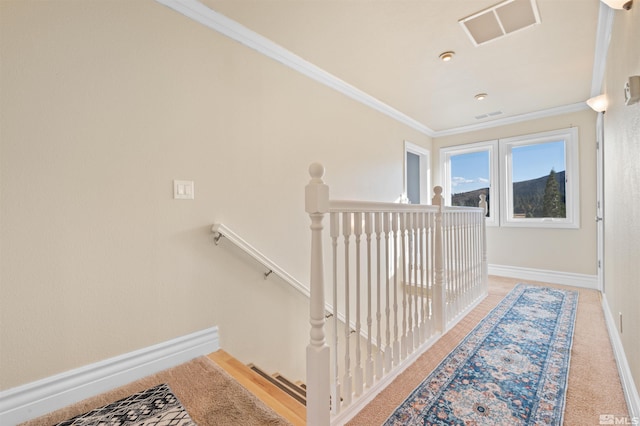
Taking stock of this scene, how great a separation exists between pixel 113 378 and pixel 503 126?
213 inches

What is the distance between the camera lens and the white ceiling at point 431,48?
207 centimetres

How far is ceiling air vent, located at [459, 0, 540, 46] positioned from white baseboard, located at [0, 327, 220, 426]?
2.99 meters

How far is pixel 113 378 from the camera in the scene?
1.65m

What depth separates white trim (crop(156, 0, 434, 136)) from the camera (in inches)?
78.4

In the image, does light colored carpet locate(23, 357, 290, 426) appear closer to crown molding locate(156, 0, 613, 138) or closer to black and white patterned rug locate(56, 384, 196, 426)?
black and white patterned rug locate(56, 384, 196, 426)

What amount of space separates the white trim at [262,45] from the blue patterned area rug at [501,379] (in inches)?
106

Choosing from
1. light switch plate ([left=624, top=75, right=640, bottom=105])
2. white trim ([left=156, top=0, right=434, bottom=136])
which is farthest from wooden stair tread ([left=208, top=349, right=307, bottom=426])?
white trim ([left=156, top=0, right=434, bottom=136])

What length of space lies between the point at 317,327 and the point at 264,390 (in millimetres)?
773

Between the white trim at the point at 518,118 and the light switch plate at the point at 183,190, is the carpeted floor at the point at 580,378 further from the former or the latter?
the white trim at the point at 518,118

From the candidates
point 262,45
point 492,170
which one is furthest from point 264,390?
point 492,170

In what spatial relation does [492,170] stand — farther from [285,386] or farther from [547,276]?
[285,386]

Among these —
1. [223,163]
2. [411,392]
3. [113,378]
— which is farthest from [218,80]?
[411,392]

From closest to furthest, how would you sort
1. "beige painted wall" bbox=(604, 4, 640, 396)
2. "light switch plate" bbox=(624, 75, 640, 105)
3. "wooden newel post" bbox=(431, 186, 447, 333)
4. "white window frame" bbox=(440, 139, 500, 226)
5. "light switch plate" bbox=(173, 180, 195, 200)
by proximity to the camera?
"light switch plate" bbox=(624, 75, 640, 105)
"beige painted wall" bbox=(604, 4, 640, 396)
"light switch plate" bbox=(173, 180, 195, 200)
"wooden newel post" bbox=(431, 186, 447, 333)
"white window frame" bbox=(440, 139, 500, 226)

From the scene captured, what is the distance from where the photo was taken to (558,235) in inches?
161
